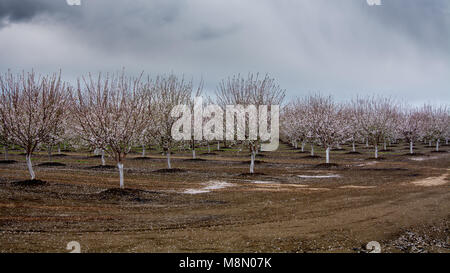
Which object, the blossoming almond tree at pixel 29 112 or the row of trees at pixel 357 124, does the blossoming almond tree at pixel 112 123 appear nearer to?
the blossoming almond tree at pixel 29 112

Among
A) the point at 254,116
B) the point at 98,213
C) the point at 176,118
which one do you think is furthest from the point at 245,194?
the point at 176,118

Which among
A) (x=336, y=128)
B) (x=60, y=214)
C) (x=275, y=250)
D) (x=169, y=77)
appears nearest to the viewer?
(x=275, y=250)

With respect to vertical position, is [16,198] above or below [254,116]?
below

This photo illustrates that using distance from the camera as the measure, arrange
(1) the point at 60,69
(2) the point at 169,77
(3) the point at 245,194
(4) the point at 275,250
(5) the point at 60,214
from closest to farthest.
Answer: (4) the point at 275,250
(5) the point at 60,214
(3) the point at 245,194
(1) the point at 60,69
(2) the point at 169,77

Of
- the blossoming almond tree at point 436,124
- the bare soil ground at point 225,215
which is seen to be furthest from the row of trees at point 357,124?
the bare soil ground at point 225,215

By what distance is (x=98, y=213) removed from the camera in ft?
59.4

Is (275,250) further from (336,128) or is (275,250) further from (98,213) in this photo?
(336,128)

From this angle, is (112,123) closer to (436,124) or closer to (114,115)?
(114,115)

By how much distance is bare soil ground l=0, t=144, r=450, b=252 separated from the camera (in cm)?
1293

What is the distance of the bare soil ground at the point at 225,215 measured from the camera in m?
12.9
